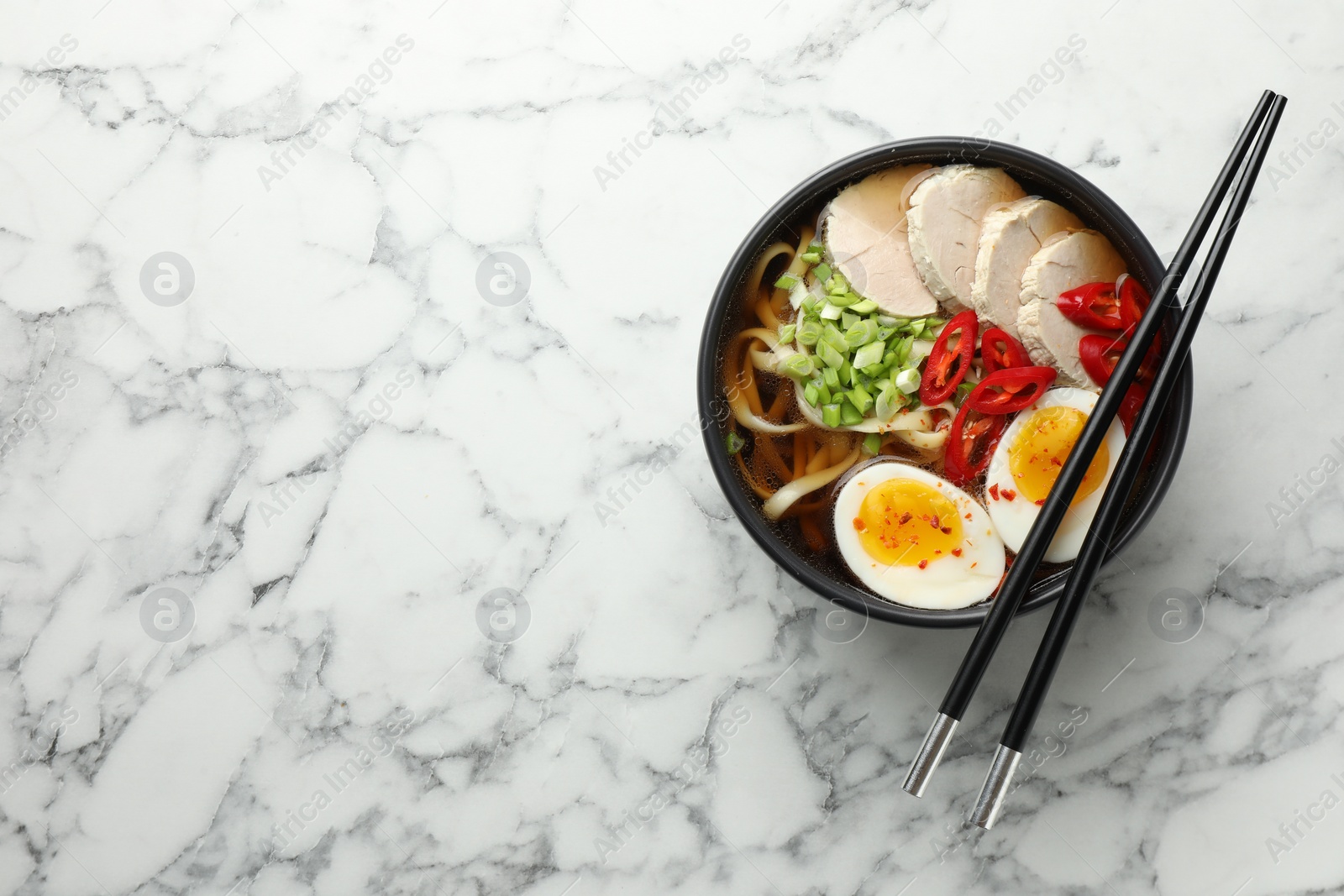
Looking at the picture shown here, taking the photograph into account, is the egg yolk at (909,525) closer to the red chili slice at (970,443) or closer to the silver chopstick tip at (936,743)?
the red chili slice at (970,443)

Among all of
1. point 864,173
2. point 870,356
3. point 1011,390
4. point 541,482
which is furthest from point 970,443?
point 541,482

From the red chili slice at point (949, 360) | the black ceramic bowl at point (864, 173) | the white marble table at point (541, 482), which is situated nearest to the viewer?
the black ceramic bowl at point (864, 173)

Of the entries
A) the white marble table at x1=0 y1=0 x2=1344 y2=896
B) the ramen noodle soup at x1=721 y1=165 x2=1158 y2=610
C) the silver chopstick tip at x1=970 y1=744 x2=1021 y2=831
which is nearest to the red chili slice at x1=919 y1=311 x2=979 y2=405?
the ramen noodle soup at x1=721 y1=165 x2=1158 y2=610

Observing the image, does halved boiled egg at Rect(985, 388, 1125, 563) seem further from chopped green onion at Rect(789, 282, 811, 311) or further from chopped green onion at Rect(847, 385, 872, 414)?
chopped green onion at Rect(789, 282, 811, 311)

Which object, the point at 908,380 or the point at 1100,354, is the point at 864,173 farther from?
the point at 1100,354

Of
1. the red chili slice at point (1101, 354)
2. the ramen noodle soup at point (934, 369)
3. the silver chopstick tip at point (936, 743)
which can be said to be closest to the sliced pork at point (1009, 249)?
the ramen noodle soup at point (934, 369)

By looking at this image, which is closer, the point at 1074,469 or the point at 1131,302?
the point at 1074,469

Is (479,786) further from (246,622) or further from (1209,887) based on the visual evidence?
(1209,887)
